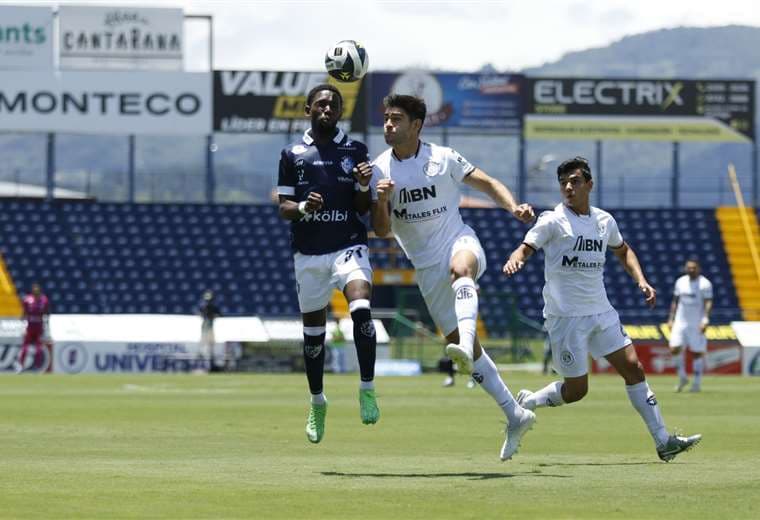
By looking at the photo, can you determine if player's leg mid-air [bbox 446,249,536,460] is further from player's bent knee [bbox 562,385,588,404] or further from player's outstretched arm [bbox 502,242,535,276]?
player's bent knee [bbox 562,385,588,404]

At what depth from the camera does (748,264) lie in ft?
182

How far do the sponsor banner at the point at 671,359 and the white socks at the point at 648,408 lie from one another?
83.2ft

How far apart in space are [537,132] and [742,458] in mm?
46293

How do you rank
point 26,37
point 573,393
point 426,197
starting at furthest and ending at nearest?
point 26,37, point 573,393, point 426,197

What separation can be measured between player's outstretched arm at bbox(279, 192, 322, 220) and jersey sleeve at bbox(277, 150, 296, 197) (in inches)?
1.8

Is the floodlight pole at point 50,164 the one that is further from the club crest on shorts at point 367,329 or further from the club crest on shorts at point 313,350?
the club crest on shorts at point 367,329

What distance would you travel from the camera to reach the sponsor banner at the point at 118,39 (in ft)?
182

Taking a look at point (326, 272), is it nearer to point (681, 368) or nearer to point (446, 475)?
point (446, 475)

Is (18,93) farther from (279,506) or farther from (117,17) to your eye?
(279,506)

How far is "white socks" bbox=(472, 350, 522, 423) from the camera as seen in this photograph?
12.3 m

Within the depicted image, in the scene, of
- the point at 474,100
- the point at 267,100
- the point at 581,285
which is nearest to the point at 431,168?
the point at 581,285

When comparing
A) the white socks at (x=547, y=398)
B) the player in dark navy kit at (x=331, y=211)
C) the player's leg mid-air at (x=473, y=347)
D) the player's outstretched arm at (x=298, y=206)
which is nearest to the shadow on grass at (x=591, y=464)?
the player's leg mid-air at (x=473, y=347)

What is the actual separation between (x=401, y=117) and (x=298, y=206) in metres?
1.05

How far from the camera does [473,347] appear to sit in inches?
466
